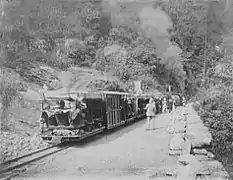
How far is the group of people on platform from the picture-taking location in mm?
1725

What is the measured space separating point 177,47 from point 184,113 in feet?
1.06

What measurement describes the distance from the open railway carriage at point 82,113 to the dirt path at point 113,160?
102 mm

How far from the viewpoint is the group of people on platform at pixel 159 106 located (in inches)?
67.9

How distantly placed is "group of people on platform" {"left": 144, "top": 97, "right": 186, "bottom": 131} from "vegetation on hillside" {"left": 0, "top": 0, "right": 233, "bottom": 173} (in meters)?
0.06

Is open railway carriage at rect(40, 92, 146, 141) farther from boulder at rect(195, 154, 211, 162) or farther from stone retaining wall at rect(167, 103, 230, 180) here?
boulder at rect(195, 154, 211, 162)

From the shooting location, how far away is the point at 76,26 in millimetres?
1743

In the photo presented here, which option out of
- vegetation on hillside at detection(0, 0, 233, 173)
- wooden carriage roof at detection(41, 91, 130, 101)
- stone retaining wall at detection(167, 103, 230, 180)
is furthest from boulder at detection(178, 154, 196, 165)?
wooden carriage roof at detection(41, 91, 130, 101)

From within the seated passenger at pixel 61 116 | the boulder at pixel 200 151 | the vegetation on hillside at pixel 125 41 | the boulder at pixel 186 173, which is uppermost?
the vegetation on hillside at pixel 125 41

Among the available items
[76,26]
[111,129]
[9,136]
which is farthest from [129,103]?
[9,136]

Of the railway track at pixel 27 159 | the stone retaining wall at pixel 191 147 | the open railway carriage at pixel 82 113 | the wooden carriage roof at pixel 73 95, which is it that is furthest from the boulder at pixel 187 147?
the railway track at pixel 27 159

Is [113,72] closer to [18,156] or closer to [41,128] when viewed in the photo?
[41,128]

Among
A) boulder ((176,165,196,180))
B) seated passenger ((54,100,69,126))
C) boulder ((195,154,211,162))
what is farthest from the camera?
seated passenger ((54,100,69,126))

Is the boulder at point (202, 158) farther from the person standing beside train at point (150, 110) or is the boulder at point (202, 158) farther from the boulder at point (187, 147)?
the person standing beside train at point (150, 110)

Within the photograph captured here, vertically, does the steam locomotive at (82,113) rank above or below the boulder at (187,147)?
above
